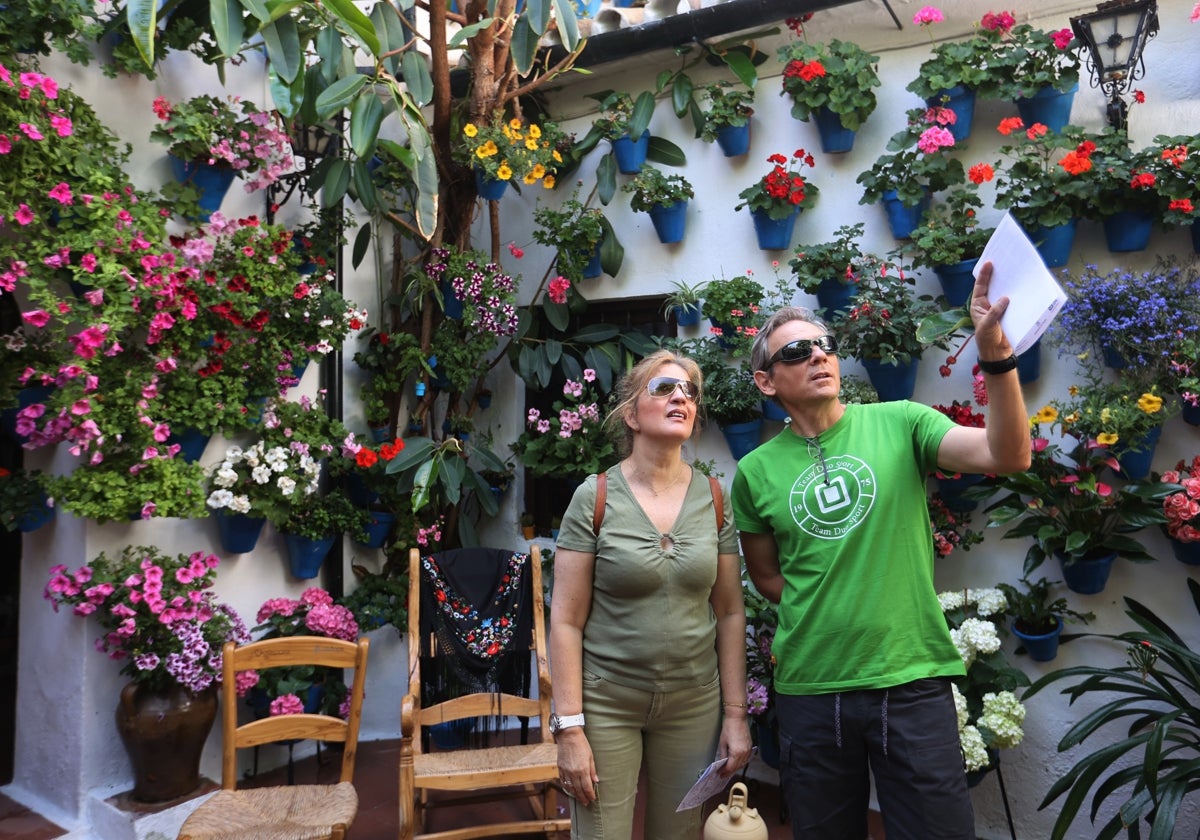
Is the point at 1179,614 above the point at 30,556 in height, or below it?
below

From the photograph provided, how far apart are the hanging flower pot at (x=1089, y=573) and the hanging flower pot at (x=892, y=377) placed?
84 centimetres

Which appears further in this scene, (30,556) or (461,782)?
(30,556)

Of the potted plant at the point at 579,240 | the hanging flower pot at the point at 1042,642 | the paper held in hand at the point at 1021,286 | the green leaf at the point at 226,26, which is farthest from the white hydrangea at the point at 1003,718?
the green leaf at the point at 226,26

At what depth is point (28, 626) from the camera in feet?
12.2

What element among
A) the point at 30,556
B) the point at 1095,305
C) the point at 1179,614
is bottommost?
the point at 1179,614

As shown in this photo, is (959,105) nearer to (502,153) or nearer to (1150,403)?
(1150,403)

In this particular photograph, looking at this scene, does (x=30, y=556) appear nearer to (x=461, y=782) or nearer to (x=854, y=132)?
(x=461, y=782)

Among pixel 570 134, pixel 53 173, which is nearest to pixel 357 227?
pixel 570 134

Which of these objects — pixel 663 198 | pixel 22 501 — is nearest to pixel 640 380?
pixel 663 198


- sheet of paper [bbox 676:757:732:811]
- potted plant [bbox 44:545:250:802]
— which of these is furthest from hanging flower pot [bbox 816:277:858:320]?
potted plant [bbox 44:545:250:802]

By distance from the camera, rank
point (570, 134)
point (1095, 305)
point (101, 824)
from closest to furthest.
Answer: point (1095, 305) < point (101, 824) < point (570, 134)

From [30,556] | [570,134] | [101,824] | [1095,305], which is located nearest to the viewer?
[1095,305]

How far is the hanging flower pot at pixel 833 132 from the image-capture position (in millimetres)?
3727

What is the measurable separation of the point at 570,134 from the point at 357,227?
48.3 inches
